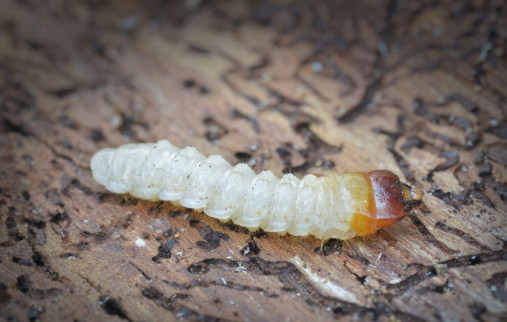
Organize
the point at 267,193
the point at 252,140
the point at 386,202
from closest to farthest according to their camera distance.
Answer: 1. the point at 386,202
2. the point at 267,193
3. the point at 252,140

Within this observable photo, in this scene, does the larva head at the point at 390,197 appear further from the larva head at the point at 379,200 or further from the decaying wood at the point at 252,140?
the decaying wood at the point at 252,140

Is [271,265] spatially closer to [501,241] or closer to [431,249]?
[431,249]

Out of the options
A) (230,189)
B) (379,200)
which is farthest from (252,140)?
(379,200)

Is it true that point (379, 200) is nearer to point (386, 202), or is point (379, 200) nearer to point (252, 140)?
point (386, 202)

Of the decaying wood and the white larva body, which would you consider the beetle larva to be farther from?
the decaying wood

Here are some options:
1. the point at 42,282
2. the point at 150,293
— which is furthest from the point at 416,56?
the point at 42,282

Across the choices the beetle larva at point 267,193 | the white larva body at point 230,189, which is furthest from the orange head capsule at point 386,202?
the white larva body at point 230,189
